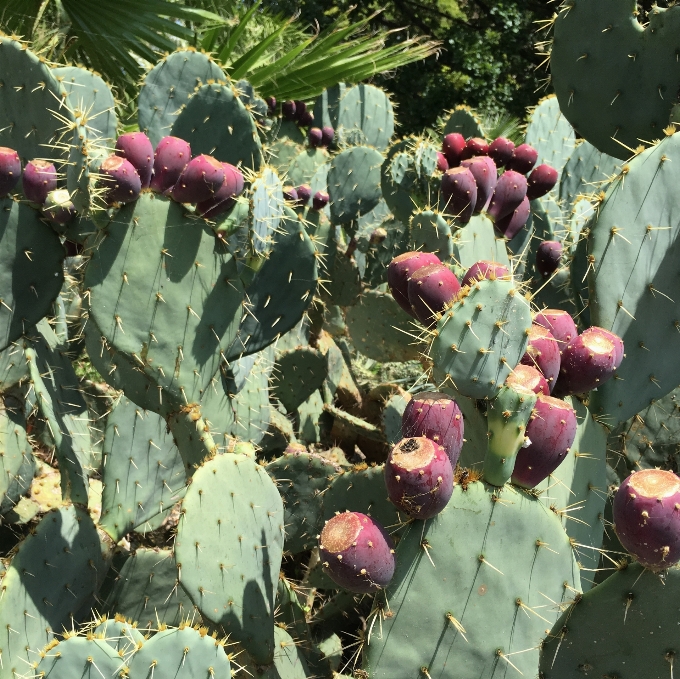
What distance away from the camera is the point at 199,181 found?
173cm

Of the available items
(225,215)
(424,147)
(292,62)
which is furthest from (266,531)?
(292,62)

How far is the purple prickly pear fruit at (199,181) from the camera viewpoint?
5.64ft

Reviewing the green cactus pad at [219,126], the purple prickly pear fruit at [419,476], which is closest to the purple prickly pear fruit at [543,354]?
the purple prickly pear fruit at [419,476]

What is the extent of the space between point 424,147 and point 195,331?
4.75 ft

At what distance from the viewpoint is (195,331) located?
1.81 metres

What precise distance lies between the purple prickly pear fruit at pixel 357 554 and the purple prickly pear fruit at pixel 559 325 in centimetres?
53

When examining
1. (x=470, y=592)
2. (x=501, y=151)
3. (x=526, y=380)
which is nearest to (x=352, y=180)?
(x=501, y=151)

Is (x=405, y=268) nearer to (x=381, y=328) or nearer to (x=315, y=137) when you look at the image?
(x=381, y=328)

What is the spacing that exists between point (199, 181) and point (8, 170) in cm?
47

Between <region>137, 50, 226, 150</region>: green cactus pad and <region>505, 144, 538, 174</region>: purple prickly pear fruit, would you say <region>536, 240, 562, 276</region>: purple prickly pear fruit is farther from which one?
<region>137, 50, 226, 150</region>: green cactus pad

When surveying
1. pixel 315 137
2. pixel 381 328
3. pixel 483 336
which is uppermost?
pixel 483 336

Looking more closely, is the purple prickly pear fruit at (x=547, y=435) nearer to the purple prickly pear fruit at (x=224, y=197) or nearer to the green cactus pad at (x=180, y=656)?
the green cactus pad at (x=180, y=656)

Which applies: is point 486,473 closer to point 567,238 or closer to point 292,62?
point 567,238

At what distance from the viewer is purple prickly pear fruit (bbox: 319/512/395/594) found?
112 centimetres
